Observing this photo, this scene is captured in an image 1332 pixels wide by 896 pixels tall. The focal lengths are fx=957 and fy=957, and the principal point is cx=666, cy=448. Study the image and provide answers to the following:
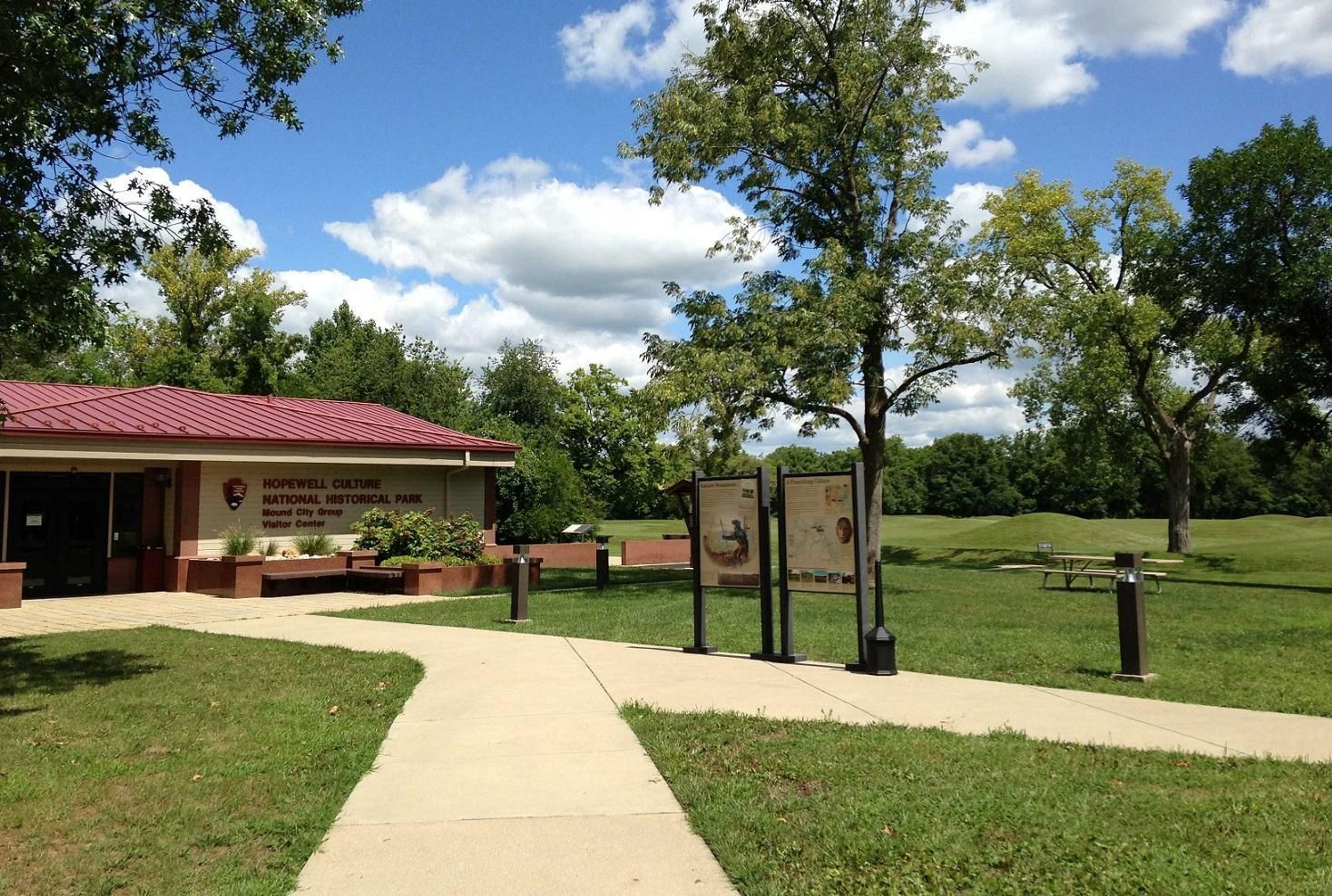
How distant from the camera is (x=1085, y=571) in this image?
65.2ft

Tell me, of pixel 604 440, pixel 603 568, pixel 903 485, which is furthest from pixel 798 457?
pixel 603 568

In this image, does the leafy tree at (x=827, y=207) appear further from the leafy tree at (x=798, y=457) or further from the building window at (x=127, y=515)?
the leafy tree at (x=798, y=457)

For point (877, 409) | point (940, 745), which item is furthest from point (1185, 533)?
point (940, 745)

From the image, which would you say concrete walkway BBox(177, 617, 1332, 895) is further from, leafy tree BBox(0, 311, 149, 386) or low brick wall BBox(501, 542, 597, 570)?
leafy tree BBox(0, 311, 149, 386)

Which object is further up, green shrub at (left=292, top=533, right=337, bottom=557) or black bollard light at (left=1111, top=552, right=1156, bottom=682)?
green shrub at (left=292, top=533, right=337, bottom=557)

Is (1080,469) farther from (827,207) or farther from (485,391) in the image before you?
(485,391)

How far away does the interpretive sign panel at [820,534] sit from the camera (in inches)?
368

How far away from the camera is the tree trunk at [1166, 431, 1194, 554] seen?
33656 mm

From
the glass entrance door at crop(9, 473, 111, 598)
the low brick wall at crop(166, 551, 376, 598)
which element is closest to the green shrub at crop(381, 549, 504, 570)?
the low brick wall at crop(166, 551, 376, 598)

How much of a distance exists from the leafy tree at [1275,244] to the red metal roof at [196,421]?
1837 cm

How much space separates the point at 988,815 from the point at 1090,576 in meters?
16.4

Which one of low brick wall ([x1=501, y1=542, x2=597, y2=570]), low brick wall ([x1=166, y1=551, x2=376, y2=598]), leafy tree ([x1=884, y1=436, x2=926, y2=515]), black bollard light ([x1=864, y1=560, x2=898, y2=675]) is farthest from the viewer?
leafy tree ([x1=884, y1=436, x2=926, y2=515])

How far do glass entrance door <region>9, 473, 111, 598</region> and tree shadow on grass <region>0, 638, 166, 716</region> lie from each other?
8135 millimetres

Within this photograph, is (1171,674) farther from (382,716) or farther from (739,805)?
(382,716)
